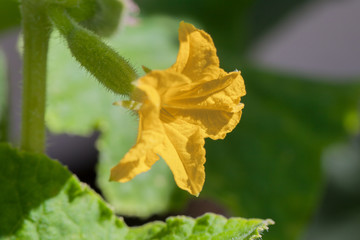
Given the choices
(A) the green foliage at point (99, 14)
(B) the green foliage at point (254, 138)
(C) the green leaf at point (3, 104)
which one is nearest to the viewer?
(A) the green foliage at point (99, 14)

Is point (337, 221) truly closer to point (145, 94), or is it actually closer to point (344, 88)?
point (344, 88)

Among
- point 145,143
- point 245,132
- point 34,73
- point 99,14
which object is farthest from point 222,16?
point 145,143

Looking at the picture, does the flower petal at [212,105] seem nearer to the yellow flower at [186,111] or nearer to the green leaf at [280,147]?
the yellow flower at [186,111]

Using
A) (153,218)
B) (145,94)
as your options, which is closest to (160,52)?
(153,218)

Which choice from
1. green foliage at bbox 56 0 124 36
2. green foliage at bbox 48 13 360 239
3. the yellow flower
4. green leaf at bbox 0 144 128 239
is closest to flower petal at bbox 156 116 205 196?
the yellow flower

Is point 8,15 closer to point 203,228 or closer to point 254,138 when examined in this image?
point 254,138

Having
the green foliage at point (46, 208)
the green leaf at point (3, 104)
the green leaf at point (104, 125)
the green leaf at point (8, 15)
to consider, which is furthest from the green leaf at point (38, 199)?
the green leaf at point (8, 15)
